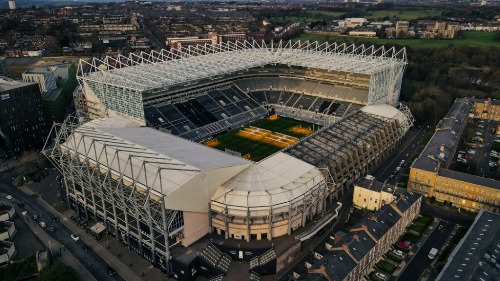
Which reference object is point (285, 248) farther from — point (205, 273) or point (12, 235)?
point (12, 235)

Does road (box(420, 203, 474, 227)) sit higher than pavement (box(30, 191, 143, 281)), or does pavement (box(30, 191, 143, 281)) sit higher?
road (box(420, 203, 474, 227))

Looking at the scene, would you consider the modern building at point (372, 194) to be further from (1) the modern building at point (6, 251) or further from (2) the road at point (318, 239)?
(1) the modern building at point (6, 251)

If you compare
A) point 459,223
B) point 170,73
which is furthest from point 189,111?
point 459,223

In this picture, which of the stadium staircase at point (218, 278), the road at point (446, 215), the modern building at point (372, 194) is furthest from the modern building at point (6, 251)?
the road at point (446, 215)

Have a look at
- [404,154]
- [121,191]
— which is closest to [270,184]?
[121,191]

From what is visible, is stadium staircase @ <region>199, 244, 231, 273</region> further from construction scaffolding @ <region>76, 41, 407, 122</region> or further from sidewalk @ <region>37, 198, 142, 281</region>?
construction scaffolding @ <region>76, 41, 407, 122</region>

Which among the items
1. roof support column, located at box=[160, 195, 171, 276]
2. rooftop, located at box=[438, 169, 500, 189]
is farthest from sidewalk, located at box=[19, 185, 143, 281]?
rooftop, located at box=[438, 169, 500, 189]

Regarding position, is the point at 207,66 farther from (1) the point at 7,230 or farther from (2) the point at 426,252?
(2) the point at 426,252
